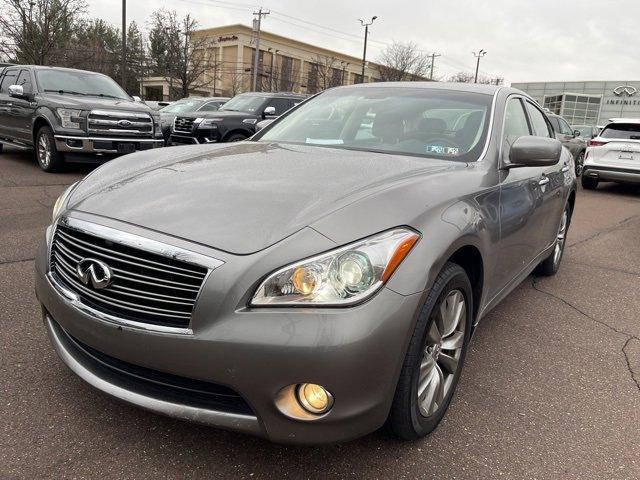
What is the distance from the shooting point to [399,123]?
330 cm

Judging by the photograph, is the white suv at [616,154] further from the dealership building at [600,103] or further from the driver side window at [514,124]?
the dealership building at [600,103]

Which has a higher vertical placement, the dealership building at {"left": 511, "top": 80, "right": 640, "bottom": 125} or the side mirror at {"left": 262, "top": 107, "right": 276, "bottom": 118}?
the dealership building at {"left": 511, "top": 80, "right": 640, "bottom": 125}

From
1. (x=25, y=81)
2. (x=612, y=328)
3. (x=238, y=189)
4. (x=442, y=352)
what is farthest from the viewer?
(x=25, y=81)

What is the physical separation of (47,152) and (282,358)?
8.64 m

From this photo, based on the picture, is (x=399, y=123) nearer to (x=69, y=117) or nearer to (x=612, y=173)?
(x=69, y=117)

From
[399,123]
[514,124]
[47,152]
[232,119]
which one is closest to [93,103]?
[47,152]

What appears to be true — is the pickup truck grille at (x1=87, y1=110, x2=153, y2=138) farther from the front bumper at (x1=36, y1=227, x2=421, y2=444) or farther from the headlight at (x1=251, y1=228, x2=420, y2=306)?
the headlight at (x1=251, y1=228, x2=420, y2=306)

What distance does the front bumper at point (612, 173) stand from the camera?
1116cm

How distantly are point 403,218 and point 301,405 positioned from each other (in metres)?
0.78

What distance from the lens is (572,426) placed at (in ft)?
8.27

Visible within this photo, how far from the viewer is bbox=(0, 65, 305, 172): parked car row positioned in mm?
8516

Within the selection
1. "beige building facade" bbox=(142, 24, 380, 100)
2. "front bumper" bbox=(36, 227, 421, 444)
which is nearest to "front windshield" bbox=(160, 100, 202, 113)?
"front bumper" bbox=(36, 227, 421, 444)

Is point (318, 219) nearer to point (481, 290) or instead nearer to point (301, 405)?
point (301, 405)

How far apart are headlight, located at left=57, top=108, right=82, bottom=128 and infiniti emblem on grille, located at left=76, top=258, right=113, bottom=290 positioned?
7375mm
